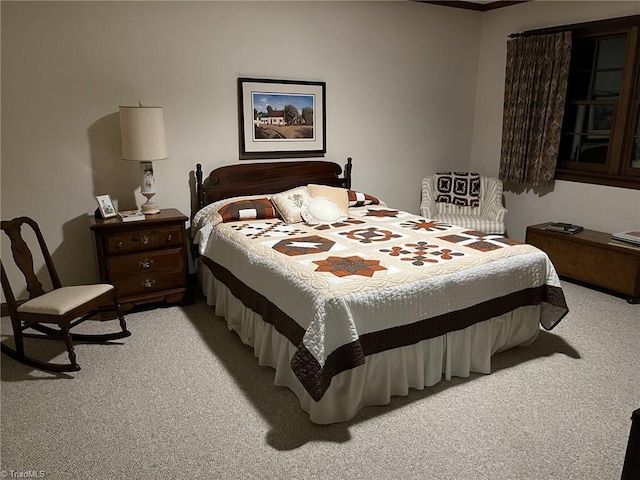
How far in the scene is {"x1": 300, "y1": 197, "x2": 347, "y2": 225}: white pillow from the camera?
371 cm

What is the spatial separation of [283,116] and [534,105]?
246cm

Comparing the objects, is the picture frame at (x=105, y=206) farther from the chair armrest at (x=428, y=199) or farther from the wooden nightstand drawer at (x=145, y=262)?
the chair armrest at (x=428, y=199)

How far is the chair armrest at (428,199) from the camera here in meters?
5.02

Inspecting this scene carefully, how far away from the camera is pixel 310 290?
2271 millimetres

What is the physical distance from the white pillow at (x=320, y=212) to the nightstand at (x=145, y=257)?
94 cm

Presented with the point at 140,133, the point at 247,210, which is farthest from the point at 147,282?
the point at 140,133

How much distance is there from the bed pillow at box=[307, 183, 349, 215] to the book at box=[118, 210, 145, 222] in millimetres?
1359

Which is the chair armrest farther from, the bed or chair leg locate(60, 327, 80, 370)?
chair leg locate(60, 327, 80, 370)

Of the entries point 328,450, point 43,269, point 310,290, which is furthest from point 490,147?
point 43,269

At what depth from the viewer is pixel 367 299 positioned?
2.26 m

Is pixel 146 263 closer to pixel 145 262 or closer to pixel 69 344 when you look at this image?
pixel 145 262

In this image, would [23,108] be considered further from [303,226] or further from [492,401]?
[492,401]

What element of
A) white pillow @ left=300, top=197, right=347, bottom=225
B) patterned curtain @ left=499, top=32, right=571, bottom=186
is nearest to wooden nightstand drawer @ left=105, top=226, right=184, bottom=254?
white pillow @ left=300, top=197, right=347, bottom=225

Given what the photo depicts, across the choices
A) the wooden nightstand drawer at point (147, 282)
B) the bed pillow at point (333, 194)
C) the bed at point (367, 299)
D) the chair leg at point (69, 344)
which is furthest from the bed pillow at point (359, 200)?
the chair leg at point (69, 344)
